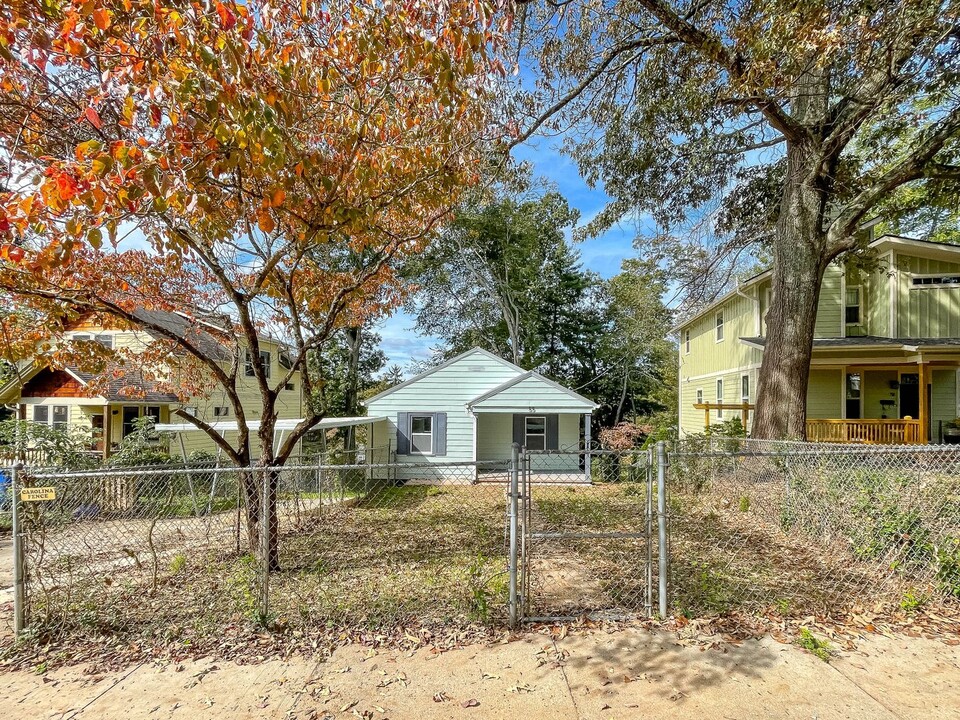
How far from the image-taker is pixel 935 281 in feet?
42.7

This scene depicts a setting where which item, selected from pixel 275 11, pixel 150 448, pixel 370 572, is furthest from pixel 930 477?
pixel 150 448

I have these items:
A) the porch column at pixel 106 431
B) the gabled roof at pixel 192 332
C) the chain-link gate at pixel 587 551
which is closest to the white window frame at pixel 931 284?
the chain-link gate at pixel 587 551

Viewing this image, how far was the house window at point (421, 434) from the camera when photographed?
14703 mm

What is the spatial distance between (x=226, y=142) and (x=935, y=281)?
1699 centimetres

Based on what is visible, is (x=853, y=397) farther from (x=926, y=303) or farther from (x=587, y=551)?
(x=587, y=551)

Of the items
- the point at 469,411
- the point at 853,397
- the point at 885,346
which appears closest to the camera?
the point at 885,346

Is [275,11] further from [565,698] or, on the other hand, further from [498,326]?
[498,326]

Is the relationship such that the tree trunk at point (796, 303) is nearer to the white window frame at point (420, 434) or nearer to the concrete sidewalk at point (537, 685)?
the concrete sidewalk at point (537, 685)

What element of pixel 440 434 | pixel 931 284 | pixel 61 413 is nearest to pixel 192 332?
pixel 440 434

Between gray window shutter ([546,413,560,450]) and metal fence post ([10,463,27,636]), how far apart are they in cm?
1293

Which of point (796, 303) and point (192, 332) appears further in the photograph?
point (796, 303)

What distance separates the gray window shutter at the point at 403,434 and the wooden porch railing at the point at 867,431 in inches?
426

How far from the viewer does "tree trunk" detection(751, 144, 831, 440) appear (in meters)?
9.30

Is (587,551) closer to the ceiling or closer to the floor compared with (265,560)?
closer to the floor
